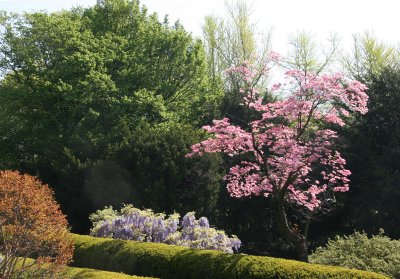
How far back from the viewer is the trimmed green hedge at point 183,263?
393 inches

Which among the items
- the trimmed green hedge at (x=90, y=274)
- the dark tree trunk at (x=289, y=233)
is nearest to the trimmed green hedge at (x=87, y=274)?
the trimmed green hedge at (x=90, y=274)

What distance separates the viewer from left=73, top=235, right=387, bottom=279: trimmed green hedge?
998 centimetres

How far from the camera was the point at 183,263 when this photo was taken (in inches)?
471

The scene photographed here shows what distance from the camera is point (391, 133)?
23.7m

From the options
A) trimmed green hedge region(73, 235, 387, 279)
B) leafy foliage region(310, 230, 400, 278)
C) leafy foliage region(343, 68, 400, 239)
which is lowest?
trimmed green hedge region(73, 235, 387, 279)

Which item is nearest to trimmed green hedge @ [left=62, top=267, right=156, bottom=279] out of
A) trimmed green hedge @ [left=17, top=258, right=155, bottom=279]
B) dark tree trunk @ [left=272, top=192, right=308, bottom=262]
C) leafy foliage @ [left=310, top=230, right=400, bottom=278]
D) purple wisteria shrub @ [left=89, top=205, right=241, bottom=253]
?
trimmed green hedge @ [left=17, top=258, right=155, bottom=279]

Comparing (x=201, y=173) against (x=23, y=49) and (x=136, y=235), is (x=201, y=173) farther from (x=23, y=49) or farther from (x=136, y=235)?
(x=23, y=49)

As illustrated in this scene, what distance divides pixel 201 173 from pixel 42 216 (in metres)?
11.3

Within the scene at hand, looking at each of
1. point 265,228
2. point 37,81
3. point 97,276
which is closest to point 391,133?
point 265,228

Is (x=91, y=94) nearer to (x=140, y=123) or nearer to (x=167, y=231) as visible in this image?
(x=140, y=123)

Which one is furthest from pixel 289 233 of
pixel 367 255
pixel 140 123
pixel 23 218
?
pixel 140 123

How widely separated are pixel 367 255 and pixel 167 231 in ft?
22.3

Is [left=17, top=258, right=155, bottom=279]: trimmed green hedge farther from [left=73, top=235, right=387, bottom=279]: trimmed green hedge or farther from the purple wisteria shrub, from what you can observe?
the purple wisteria shrub

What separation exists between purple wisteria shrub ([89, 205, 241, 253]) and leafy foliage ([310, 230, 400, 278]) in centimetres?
358
